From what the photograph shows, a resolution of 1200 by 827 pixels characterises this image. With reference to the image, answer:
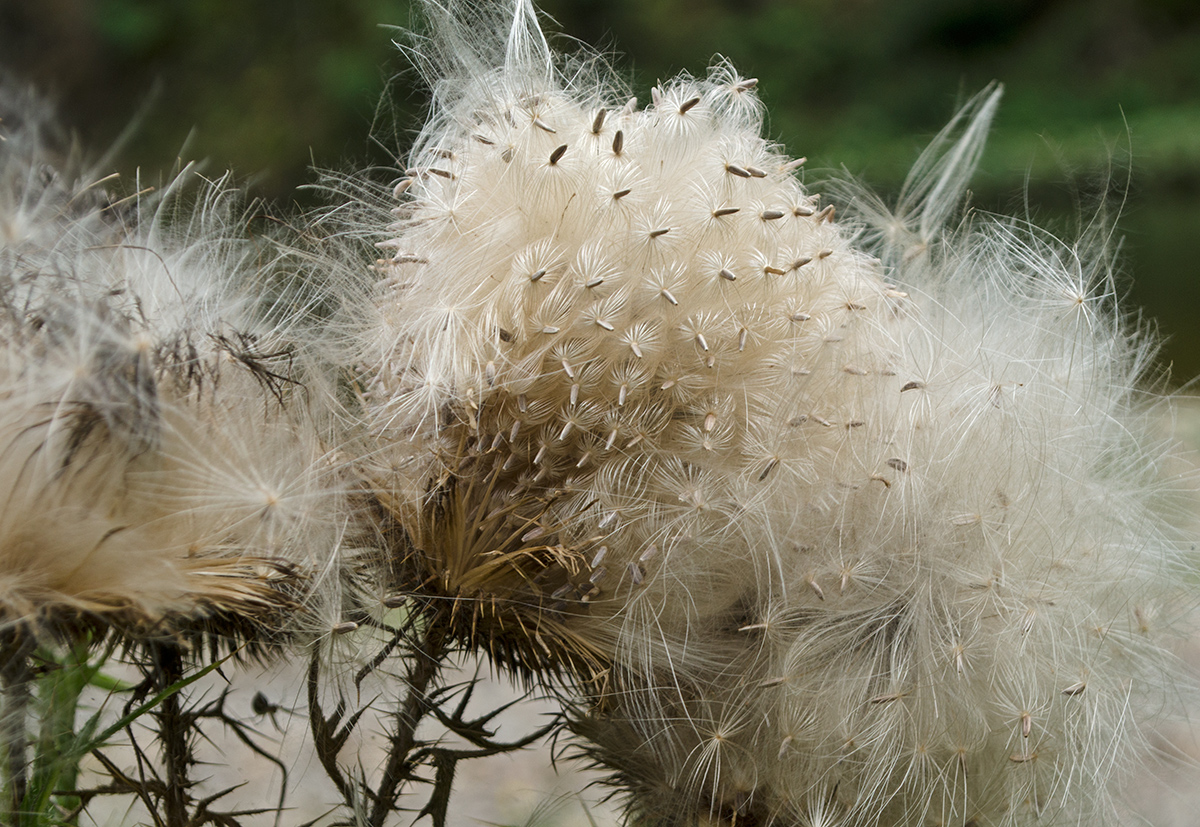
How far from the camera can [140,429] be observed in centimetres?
41

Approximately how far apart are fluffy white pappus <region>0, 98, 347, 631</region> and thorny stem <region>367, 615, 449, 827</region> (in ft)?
0.22

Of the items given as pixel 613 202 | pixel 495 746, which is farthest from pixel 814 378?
pixel 495 746

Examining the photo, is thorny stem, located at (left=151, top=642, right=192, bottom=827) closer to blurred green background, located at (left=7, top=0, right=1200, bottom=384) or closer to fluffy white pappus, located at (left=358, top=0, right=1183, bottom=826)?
fluffy white pappus, located at (left=358, top=0, right=1183, bottom=826)

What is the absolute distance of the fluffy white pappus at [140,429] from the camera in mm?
394

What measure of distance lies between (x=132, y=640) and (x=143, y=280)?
17cm

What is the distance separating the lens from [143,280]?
482 millimetres

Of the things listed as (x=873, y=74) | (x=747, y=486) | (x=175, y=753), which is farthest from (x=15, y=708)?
(x=873, y=74)

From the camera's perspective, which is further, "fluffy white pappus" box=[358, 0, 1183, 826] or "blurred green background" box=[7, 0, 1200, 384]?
"blurred green background" box=[7, 0, 1200, 384]

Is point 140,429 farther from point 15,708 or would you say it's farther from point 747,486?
point 747,486

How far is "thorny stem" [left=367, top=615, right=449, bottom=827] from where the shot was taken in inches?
19.8

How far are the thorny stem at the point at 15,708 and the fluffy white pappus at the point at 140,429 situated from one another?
0.02 metres

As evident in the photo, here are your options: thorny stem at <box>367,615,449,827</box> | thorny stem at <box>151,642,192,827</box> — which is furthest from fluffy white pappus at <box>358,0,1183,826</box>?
thorny stem at <box>151,642,192,827</box>

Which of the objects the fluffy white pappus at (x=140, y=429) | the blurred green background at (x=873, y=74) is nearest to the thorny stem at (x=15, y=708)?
the fluffy white pappus at (x=140, y=429)

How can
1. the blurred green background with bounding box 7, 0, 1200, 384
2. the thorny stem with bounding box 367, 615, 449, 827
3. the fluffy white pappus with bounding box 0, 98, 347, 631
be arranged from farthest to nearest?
1. the blurred green background with bounding box 7, 0, 1200, 384
2. the thorny stem with bounding box 367, 615, 449, 827
3. the fluffy white pappus with bounding box 0, 98, 347, 631
